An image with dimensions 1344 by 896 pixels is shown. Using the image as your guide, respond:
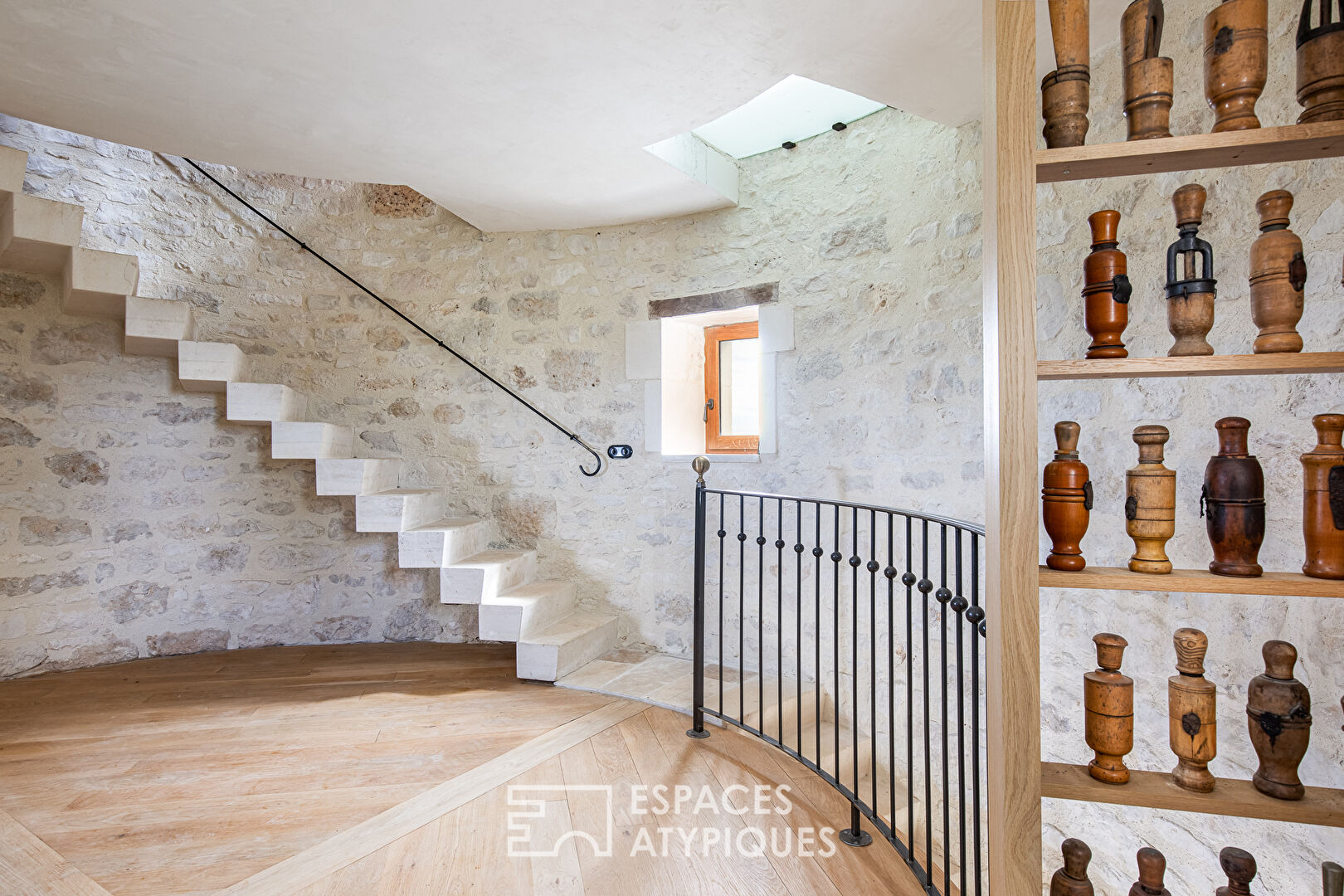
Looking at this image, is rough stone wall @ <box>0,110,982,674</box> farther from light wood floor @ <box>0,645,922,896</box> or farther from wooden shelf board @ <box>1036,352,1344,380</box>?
wooden shelf board @ <box>1036,352,1344,380</box>

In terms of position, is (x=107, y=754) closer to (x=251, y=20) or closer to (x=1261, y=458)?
(x=251, y=20)

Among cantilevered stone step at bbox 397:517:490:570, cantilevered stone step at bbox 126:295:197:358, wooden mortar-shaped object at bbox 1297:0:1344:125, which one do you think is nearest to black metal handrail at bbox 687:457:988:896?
wooden mortar-shaped object at bbox 1297:0:1344:125

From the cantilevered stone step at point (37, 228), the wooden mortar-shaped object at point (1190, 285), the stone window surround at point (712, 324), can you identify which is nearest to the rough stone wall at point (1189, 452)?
the wooden mortar-shaped object at point (1190, 285)

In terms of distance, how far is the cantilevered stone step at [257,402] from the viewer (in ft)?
10.5

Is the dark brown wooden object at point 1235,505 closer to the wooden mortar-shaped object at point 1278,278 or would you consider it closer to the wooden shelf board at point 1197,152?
the wooden mortar-shaped object at point 1278,278

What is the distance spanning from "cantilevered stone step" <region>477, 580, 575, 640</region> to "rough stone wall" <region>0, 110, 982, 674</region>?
1.17 feet

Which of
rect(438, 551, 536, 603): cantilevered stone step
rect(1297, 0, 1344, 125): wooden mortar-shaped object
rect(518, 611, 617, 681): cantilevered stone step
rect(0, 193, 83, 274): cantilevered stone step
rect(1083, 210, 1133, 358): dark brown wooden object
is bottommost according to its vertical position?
rect(518, 611, 617, 681): cantilevered stone step

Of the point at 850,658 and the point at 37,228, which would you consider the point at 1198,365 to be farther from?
the point at 37,228

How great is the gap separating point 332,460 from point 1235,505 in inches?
135

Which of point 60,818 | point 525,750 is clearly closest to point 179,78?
point 60,818

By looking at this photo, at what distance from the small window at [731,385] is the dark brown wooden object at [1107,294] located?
2433mm

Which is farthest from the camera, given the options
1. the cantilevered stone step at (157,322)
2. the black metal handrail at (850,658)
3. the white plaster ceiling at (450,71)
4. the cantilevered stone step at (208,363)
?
the cantilevered stone step at (208,363)

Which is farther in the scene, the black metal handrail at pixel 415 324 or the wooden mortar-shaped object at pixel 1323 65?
the black metal handrail at pixel 415 324

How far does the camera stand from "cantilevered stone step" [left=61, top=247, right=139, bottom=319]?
113 inches
